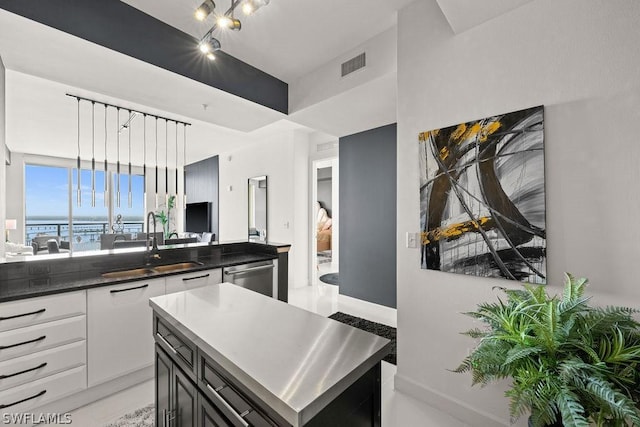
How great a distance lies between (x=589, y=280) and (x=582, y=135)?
0.77 m

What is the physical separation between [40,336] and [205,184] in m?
6.53

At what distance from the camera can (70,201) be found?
760 cm

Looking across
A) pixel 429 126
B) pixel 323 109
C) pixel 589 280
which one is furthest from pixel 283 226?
pixel 589 280

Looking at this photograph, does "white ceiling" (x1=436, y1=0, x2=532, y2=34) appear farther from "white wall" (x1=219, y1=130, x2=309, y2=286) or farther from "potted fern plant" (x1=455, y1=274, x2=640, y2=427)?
"white wall" (x1=219, y1=130, x2=309, y2=286)

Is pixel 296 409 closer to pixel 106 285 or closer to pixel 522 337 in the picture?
pixel 522 337

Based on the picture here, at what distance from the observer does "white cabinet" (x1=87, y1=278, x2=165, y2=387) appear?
205 cm

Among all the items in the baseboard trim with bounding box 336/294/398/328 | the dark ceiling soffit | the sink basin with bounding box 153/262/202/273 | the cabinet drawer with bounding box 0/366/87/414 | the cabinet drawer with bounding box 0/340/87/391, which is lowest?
the baseboard trim with bounding box 336/294/398/328

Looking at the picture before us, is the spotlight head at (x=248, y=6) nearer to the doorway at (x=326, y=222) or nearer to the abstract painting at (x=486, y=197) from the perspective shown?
the abstract painting at (x=486, y=197)

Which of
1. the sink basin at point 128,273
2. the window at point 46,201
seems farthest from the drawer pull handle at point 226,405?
the window at point 46,201

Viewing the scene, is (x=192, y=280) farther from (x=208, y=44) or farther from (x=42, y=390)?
(x=208, y=44)

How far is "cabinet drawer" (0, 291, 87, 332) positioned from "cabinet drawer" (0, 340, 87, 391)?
22 centimetres

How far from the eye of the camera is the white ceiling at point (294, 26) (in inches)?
85.3

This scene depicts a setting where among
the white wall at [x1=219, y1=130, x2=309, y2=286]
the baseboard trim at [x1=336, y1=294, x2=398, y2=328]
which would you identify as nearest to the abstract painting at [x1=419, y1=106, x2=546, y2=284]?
the baseboard trim at [x1=336, y1=294, x2=398, y2=328]

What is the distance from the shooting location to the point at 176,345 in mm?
1316
